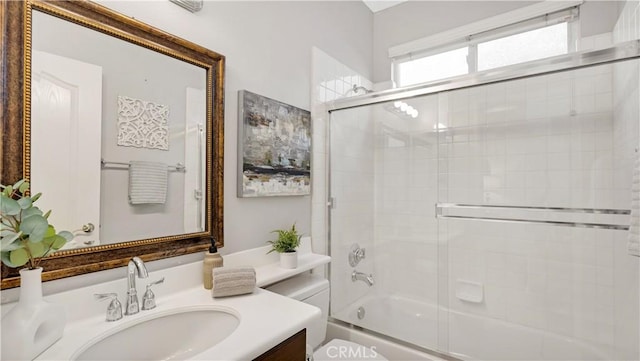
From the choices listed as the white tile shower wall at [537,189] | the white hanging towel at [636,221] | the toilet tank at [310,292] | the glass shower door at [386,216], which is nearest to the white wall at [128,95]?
the toilet tank at [310,292]

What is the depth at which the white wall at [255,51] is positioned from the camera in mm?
1316

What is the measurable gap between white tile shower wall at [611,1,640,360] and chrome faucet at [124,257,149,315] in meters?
2.07

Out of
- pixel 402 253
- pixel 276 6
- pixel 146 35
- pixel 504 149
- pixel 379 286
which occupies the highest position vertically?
pixel 276 6

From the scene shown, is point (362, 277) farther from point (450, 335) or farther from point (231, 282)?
point (231, 282)

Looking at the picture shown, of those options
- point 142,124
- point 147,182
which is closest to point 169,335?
point 147,182

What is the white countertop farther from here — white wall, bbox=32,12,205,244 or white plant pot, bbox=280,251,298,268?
white plant pot, bbox=280,251,298,268

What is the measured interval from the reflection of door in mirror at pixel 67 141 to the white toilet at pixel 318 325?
86cm

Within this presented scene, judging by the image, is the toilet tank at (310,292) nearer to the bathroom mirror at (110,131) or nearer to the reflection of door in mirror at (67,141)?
the bathroom mirror at (110,131)

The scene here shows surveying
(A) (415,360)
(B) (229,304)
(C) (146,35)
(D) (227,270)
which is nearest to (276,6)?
(C) (146,35)

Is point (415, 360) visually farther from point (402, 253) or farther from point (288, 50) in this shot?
point (288, 50)

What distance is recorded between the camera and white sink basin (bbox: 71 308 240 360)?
935mm

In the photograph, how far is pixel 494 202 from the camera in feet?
6.97

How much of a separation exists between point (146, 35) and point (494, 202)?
219cm

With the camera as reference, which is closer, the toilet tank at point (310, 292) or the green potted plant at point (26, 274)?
the green potted plant at point (26, 274)
